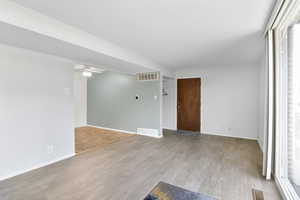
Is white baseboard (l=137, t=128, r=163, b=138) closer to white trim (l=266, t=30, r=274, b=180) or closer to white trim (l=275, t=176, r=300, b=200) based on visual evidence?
white trim (l=266, t=30, r=274, b=180)

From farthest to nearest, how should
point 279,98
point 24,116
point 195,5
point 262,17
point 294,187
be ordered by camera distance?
point 24,116
point 279,98
point 294,187
point 262,17
point 195,5

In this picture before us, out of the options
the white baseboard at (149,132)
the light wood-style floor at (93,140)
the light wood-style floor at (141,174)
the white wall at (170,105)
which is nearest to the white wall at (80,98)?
the light wood-style floor at (93,140)

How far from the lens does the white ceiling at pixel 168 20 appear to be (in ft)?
5.86

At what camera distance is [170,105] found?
Result: 6.41 metres

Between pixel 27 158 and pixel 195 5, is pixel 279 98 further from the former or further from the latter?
pixel 27 158

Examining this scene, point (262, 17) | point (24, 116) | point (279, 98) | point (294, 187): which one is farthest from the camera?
point (24, 116)

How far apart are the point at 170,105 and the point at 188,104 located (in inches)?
31.0

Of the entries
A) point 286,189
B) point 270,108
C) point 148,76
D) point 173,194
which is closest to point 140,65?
point 148,76

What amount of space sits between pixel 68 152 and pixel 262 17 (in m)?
4.46

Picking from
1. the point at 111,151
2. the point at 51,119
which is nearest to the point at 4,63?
the point at 51,119

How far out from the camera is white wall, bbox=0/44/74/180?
8.42 ft

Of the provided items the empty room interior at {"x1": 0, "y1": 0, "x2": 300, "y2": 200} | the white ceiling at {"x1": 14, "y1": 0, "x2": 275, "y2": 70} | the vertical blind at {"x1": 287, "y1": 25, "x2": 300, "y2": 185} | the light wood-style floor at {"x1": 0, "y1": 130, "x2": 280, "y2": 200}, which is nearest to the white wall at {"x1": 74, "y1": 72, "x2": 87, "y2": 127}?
the empty room interior at {"x1": 0, "y1": 0, "x2": 300, "y2": 200}

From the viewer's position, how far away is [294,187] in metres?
2.25

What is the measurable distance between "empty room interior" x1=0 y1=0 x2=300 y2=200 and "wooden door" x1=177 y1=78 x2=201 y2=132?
152 cm
